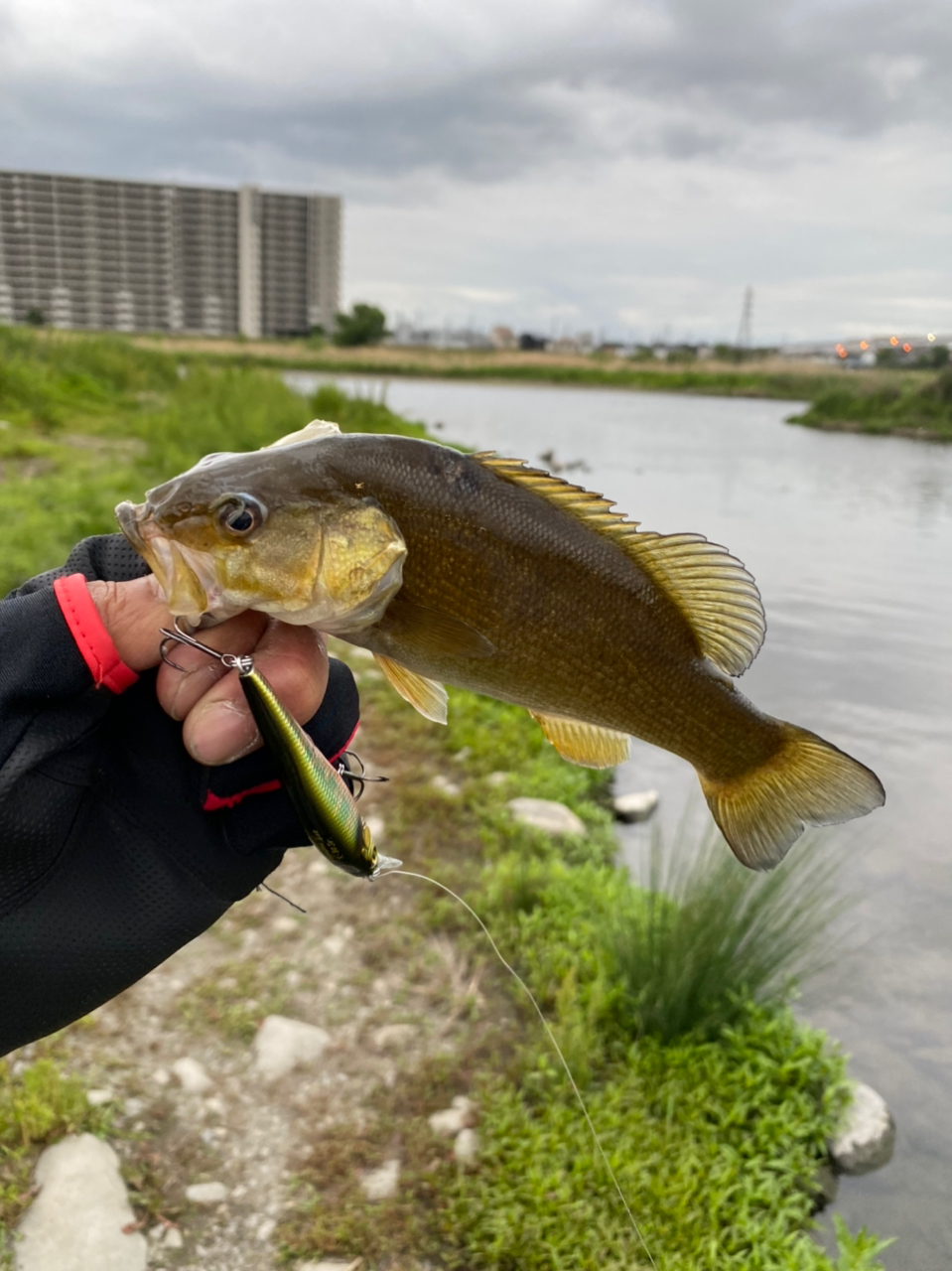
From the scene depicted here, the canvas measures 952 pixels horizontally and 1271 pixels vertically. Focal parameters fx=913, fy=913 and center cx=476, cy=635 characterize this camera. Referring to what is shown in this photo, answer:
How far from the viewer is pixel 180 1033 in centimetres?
396

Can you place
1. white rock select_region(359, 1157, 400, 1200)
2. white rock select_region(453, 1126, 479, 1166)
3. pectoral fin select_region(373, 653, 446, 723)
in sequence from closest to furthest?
pectoral fin select_region(373, 653, 446, 723), white rock select_region(359, 1157, 400, 1200), white rock select_region(453, 1126, 479, 1166)

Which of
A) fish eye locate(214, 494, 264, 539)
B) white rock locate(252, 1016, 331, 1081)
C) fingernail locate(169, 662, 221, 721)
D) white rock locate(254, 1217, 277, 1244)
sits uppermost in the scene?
fish eye locate(214, 494, 264, 539)

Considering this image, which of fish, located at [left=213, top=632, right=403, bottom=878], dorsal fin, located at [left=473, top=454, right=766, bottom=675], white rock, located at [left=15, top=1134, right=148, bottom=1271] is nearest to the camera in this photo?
fish, located at [left=213, top=632, right=403, bottom=878]

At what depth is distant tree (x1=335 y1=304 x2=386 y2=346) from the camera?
82000 millimetres

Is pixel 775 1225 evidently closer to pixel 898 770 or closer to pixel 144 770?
pixel 144 770

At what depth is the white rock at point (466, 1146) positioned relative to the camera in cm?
352

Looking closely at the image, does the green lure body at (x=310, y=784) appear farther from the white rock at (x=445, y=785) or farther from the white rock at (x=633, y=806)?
the white rock at (x=633, y=806)

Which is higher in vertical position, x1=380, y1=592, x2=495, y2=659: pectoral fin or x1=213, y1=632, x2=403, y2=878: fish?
x1=380, y1=592, x2=495, y2=659: pectoral fin

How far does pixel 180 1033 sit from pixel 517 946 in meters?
1.62

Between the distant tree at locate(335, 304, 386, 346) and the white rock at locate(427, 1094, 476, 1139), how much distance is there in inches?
3306

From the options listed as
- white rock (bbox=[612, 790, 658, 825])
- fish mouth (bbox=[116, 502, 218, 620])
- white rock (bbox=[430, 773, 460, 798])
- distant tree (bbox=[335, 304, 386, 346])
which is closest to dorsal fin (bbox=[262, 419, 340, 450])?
fish mouth (bbox=[116, 502, 218, 620])

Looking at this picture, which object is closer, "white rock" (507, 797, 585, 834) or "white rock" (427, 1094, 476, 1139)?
"white rock" (427, 1094, 476, 1139)

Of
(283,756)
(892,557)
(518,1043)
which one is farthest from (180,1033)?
(892,557)

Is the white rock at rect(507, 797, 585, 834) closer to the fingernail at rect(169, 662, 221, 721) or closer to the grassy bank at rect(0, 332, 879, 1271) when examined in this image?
the grassy bank at rect(0, 332, 879, 1271)
